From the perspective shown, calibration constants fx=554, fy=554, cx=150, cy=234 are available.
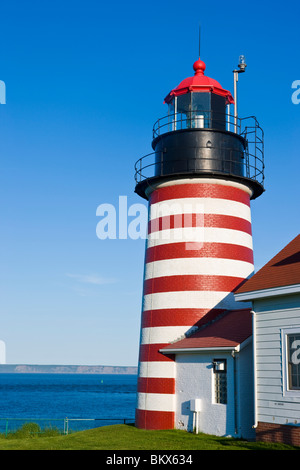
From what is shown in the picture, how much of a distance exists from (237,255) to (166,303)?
3.25 metres

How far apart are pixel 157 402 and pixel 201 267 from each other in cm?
511

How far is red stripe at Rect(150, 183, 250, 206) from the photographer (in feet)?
68.6

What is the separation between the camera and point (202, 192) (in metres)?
20.9

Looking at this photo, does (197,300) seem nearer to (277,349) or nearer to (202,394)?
(202,394)

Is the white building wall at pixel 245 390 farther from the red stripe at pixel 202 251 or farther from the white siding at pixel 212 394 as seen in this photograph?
the red stripe at pixel 202 251

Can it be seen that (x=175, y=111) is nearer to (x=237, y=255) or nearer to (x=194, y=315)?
(x=237, y=255)

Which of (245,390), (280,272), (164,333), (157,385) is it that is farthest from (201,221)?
(245,390)

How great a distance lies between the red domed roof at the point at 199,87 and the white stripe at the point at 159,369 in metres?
10.3

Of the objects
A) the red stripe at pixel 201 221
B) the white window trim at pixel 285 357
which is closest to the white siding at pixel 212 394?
the white window trim at pixel 285 357

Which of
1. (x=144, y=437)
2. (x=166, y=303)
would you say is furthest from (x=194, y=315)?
(x=144, y=437)

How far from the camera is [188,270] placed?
2030 cm

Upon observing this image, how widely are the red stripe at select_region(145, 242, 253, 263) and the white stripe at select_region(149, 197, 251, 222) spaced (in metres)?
1.24

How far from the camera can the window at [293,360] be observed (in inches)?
559

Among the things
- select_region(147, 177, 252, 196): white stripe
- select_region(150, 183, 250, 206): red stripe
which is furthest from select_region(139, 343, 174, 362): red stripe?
select_region(147, 177, 252, 196): white stripe
